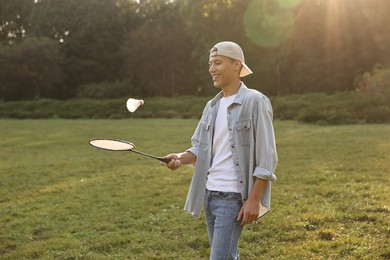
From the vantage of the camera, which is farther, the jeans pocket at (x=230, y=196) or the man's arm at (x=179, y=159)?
the man's arm at (x=179, y=159)

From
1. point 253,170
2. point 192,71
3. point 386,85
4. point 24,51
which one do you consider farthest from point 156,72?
point 253,170

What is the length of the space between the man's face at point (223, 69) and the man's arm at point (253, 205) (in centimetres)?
79

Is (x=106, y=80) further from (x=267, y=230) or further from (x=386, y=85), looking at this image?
(x=267, y=230)

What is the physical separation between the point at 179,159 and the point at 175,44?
50.6 metres

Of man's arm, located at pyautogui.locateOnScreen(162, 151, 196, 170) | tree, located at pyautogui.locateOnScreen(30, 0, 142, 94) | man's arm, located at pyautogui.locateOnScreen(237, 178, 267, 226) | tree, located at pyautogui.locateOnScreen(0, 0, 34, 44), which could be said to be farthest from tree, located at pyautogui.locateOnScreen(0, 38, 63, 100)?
man's arm, located at pyautogui.locateOnScreen(237, 178, 267, 226)

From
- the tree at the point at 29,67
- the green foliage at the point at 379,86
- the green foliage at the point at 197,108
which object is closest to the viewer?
the green foliage at the point at 197,108

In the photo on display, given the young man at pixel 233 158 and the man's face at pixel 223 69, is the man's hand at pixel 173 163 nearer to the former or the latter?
the young man at pixel 233 158

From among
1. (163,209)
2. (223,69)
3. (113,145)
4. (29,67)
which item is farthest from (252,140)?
(29,67)

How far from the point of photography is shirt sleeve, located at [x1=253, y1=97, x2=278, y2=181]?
3555 millimetres

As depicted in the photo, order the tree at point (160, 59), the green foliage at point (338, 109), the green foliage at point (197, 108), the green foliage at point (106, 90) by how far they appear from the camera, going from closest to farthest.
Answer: the green foliage at point (338, 109)
the green foliage at point (197, 108)
the green foliage at point (106, 90)
the tree at point (160, 59)

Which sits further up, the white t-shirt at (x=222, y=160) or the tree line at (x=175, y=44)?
the tree line at (x=175, y=44)

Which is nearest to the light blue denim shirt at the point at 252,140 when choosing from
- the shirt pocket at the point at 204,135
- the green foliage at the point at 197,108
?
the shirt pocket at the point at 204,135

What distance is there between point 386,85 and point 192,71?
92.0 ft

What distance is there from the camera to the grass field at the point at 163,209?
22.1 ft
